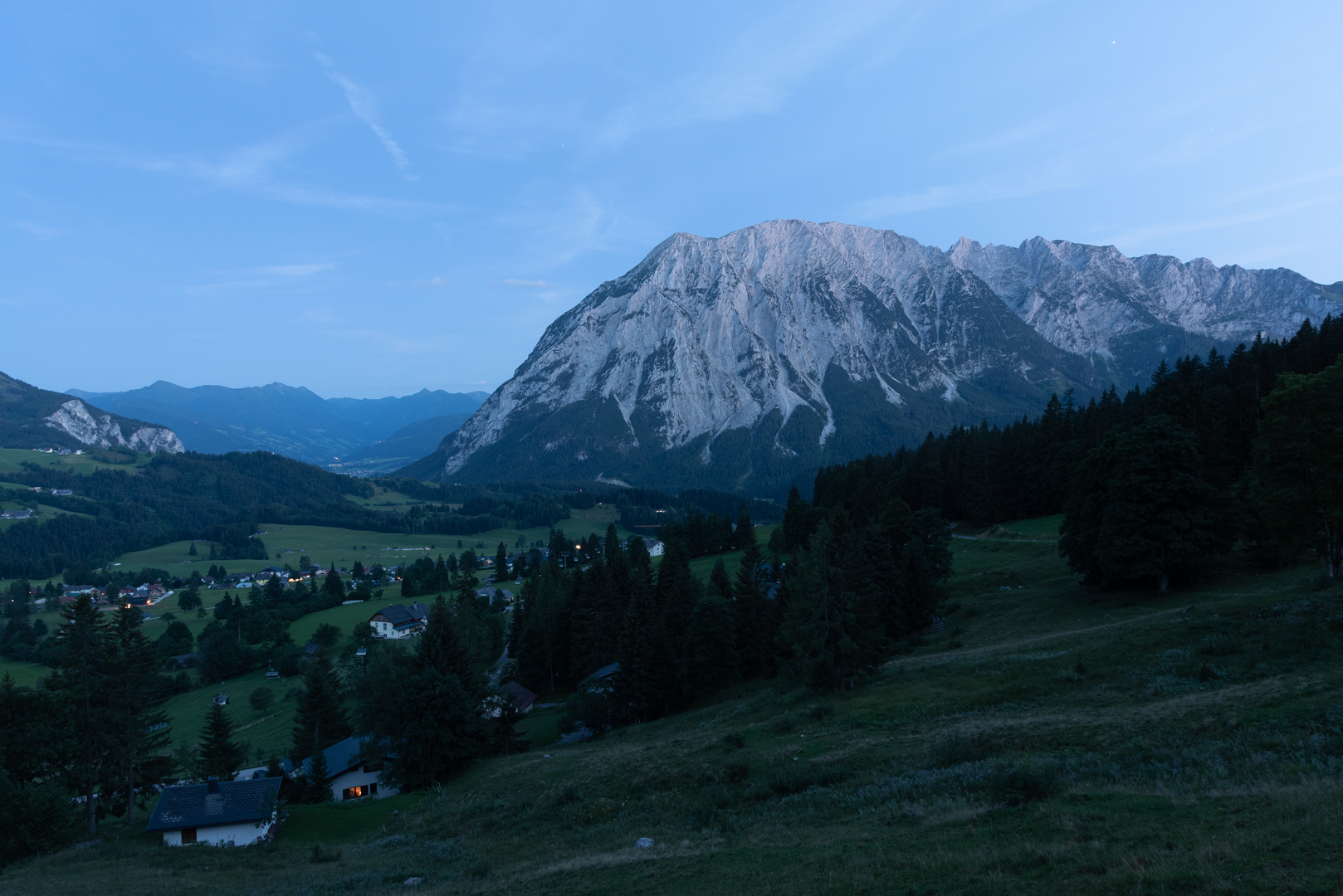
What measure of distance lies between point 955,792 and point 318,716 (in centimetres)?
5278

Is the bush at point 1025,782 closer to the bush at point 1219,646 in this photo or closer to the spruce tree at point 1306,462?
the bush at point 1219,646

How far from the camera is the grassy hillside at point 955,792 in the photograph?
11641 millimetres

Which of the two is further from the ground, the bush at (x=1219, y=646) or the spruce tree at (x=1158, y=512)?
the spruce tree at (x=1158, y=512)

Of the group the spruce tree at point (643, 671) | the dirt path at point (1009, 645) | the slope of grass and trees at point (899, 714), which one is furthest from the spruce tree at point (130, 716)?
the dirt path at point (1009, 645)

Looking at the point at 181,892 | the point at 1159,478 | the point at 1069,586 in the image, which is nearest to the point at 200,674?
the point at 181,892

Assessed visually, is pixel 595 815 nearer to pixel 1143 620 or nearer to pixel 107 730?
pixel 1143 620

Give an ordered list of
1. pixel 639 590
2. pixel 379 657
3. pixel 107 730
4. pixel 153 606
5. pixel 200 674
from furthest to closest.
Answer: pixel 153 606 → pixel 200 674 → pixel 639 590 → pixel 379 657 → pixel 107 730

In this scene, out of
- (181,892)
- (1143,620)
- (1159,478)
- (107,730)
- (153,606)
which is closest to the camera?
(181,892)

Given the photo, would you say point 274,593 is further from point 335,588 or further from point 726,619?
point 726,619

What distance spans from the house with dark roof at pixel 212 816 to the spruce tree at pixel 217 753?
1370 centimetres

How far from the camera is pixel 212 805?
36281 mm

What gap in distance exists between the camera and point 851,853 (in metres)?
14.1

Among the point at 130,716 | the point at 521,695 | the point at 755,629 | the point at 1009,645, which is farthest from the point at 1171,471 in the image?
the point at 130,716

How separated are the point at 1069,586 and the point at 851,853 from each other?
44.1 meters
